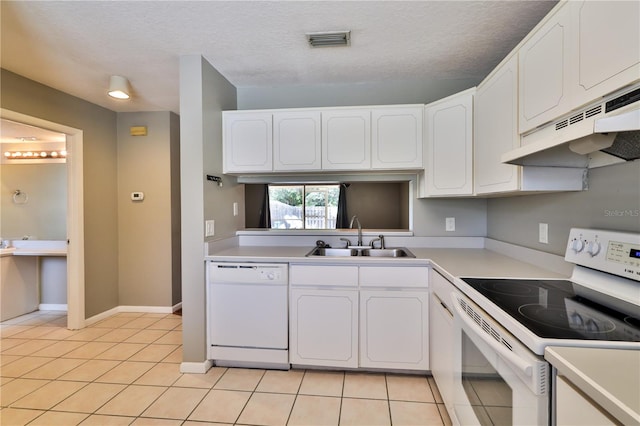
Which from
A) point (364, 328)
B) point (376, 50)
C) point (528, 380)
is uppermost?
point (376, 50)

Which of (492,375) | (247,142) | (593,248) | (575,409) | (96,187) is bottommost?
(492,375)

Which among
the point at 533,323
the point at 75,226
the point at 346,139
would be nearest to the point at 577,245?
the point at 533,323

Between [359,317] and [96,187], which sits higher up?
[96,187]

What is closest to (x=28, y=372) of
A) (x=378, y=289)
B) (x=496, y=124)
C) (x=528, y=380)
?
(x=378, y=289)

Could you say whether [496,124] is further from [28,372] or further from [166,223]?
[28,372]

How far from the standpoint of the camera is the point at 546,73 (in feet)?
4.38

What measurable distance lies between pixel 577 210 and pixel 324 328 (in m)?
1.68

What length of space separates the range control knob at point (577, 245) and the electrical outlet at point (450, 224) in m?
1.23

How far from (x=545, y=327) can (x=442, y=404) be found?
1.25 metres

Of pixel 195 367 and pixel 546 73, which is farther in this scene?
pixel 195 367

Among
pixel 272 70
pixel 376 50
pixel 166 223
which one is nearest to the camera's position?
pixel 376 50

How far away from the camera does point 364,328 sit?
7.00 feet

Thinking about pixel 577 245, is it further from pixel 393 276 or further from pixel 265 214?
pixel 265 214

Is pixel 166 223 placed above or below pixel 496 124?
below
